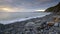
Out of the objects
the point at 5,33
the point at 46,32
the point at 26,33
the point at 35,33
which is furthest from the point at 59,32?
the point at 5,33

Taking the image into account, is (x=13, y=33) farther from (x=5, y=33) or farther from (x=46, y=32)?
(x=46, y=32)

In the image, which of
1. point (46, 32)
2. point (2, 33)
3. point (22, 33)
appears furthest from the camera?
point (2, 33)

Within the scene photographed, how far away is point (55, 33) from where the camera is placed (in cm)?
760

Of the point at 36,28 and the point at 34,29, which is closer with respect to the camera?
the point at 34,29

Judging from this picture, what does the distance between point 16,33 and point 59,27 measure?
116 inches

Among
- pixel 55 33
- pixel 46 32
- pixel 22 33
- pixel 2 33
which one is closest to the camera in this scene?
pixel 55 33

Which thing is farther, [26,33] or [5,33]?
[5,33]

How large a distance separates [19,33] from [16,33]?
0.24 m

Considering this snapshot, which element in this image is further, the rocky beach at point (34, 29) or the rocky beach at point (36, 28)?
the rocky beach at point (36, 28)

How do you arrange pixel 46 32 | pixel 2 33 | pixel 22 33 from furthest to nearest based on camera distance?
1. pixel 2 33
2. pixel 22 33
3. pixel 46 32

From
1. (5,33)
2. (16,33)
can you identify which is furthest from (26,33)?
(5,33)

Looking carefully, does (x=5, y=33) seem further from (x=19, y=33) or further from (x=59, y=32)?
(x=59, y=32)

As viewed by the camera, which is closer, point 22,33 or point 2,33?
point 22,33

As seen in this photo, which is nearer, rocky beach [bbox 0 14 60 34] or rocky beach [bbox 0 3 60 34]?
rocky beach [bbox 0 14 60 34]
